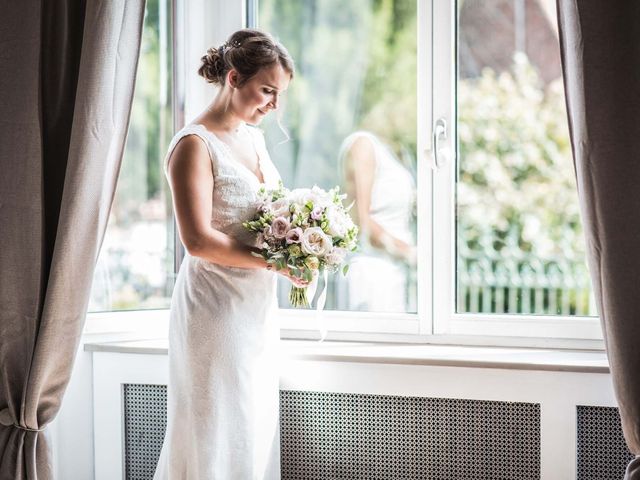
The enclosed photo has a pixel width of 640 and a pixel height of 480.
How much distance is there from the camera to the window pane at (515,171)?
8.64 ft

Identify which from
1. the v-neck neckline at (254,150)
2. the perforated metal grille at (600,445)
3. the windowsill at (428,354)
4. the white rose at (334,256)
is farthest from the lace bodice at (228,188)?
the perforated metal grille at (600,445)

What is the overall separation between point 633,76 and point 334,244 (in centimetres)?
92

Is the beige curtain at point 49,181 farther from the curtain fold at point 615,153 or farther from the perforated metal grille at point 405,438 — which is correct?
the curtain fold at point 615,153

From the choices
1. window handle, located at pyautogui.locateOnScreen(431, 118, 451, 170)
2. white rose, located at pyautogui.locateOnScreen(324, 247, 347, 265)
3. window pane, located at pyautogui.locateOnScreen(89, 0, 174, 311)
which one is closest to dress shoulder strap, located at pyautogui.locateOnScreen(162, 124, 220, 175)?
white rose, located at pyautogui.locateOnScreen(324, 247, 347, 265)

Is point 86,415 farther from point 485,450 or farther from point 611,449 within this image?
point 611,449

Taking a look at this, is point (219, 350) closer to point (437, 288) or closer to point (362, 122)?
point (437, 288)

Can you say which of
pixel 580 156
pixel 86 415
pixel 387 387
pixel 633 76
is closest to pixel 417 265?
pixel 387 387

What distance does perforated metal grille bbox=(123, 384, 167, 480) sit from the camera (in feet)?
8.84

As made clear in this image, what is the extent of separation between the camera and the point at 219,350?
7.34 ft

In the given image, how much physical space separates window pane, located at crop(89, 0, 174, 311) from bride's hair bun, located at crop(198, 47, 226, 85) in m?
0.59

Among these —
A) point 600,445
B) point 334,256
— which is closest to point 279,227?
point 334,256

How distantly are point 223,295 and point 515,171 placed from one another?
112cm

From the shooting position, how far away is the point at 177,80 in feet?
9.55

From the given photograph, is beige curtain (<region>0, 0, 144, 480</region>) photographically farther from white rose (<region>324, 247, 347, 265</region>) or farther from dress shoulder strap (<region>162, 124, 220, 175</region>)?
white rose (<region>324, 247, 347, 265</region>)
